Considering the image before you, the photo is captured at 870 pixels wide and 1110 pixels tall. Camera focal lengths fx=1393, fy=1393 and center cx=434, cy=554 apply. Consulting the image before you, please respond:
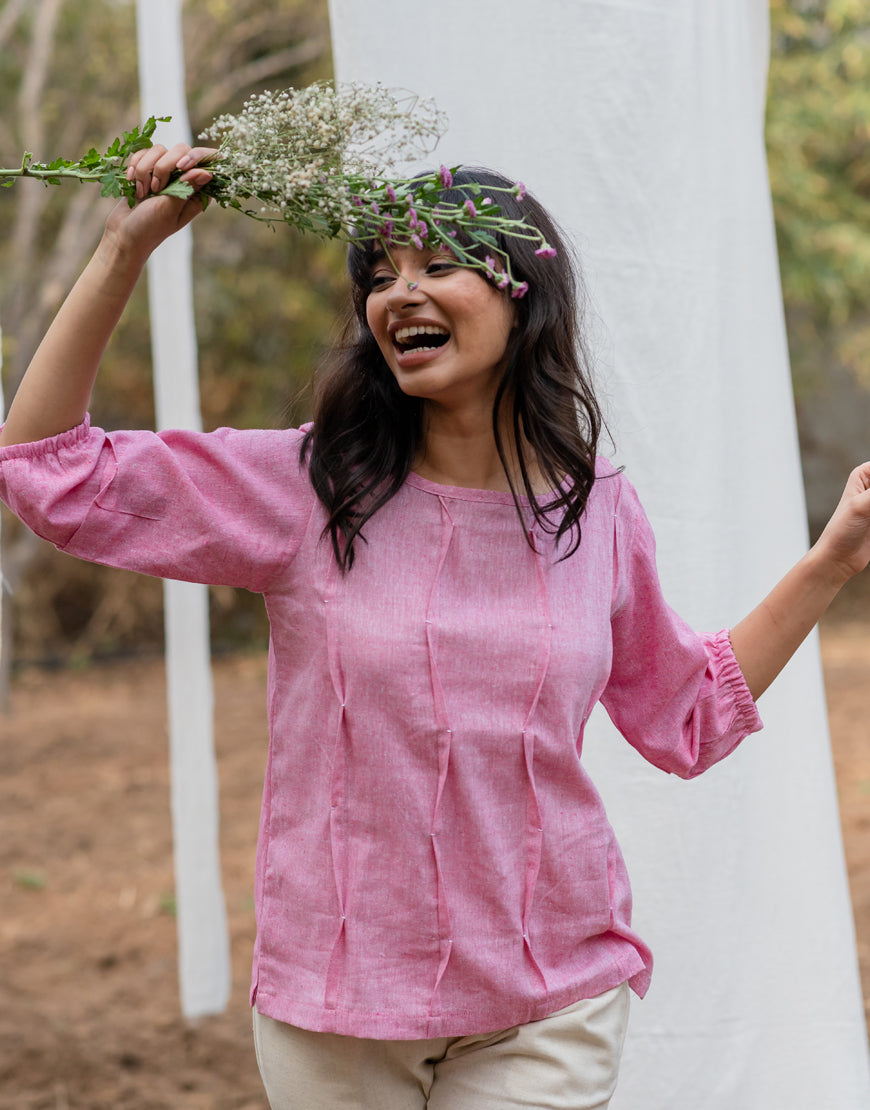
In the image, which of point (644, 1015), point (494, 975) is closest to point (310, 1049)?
point (494, 975)

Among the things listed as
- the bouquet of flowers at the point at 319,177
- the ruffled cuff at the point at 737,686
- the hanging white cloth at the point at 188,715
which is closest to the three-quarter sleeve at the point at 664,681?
the ruffled cuff at the point at 737,686

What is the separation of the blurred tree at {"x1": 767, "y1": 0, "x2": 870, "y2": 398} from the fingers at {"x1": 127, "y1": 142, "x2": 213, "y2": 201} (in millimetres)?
8096

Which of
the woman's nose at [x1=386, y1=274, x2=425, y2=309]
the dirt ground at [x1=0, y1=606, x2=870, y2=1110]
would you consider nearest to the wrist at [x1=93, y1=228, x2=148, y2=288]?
the woman's nose at [x1=386, y1=274, x2=425, y2=309]

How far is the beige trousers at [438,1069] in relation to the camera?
5.31 feet

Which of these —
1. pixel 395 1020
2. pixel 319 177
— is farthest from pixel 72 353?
pixel 395 1020

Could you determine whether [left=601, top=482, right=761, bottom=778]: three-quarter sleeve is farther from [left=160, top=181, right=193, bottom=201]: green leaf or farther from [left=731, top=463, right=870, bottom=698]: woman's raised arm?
[left=160, top=181, right=193, bottom=201]: green leaf

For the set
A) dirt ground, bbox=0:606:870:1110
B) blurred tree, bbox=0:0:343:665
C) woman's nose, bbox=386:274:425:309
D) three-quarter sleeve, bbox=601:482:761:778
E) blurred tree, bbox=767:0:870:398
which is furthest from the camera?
blurred tree, bbox=767:0:870:398

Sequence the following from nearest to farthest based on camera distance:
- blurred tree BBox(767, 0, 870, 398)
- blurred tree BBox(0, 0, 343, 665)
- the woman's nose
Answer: the woman's nose
blurred tree BBox(0, 0, 343, 665)
blurred tree BBox(767, 0, 870, 398)

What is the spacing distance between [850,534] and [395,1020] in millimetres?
864

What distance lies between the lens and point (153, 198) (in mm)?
1525

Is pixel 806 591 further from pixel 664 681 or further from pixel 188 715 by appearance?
pixel 188 715

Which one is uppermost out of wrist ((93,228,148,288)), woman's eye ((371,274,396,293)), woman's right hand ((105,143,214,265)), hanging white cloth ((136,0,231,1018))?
woman's right hand ((105,143,214,265))

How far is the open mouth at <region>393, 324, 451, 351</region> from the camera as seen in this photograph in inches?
63.9

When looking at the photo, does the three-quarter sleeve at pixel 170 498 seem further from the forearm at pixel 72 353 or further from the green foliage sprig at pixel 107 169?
the green foliage sprig at pixel 107 169
